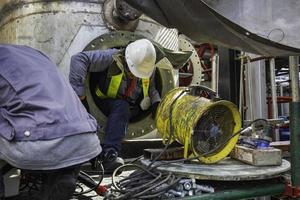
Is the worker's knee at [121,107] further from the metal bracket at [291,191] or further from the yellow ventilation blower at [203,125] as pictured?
the metal bracket at [291,191]

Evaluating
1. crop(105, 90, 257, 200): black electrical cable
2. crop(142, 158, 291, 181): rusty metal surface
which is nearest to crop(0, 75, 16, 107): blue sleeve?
crop(105, 90, 257, 200): black electrical cable

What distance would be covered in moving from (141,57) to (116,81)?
→ 487 mm

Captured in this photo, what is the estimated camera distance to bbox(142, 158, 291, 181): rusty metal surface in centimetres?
245

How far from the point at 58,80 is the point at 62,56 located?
6.79ft

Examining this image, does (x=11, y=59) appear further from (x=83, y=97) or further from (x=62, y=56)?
(x=62, y=56)

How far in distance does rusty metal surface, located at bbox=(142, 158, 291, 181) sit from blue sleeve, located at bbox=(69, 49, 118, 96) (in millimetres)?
1218

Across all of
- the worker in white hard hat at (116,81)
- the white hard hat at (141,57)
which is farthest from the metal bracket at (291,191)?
the white hard hat at (141,57)

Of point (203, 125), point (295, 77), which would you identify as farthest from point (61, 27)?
point (295, 77)

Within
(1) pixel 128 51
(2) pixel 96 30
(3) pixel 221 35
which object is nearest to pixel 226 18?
(3) pixel 221 35

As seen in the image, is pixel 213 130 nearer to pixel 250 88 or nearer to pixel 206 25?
pixel 206 25

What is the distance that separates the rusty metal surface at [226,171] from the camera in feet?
8.03

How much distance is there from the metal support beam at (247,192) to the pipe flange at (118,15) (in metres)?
2.50

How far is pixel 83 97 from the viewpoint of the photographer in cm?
375

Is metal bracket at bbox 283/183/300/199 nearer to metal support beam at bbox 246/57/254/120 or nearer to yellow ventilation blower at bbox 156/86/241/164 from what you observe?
yellow ventilation blower at bbox 156/86/241/164
